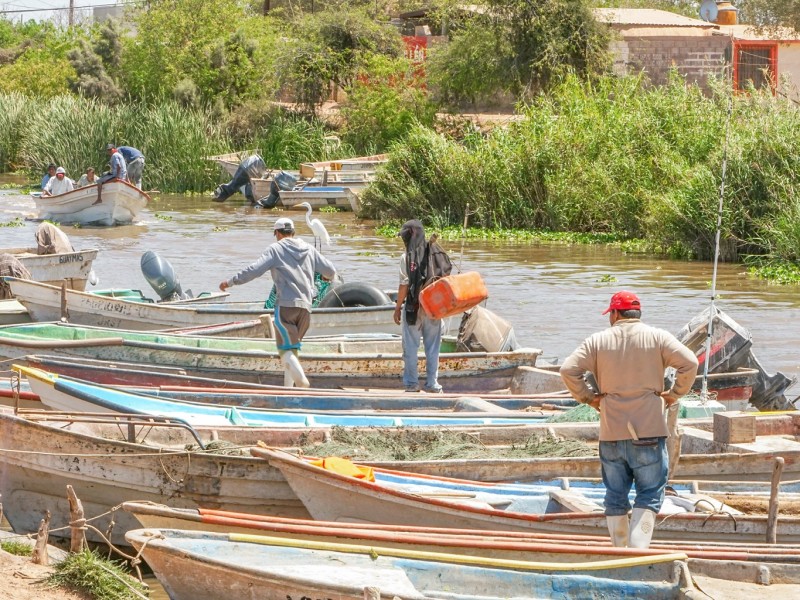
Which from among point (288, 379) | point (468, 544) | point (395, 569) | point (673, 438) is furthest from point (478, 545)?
point (288, 379)

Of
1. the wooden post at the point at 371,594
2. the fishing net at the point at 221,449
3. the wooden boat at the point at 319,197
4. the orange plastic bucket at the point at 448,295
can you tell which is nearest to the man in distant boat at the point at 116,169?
the wooden boat at the point at 319,197

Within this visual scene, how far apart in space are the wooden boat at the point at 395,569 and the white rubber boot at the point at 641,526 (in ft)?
1.67

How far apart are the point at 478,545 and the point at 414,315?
535cm

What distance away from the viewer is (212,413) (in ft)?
33.9

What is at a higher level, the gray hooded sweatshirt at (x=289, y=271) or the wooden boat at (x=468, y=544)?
the gray hooded sweatshirt at (x=289, y=271)

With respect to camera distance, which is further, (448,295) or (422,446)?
(448,295)

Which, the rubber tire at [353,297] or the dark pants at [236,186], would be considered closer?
the rubber tire at [353,297]

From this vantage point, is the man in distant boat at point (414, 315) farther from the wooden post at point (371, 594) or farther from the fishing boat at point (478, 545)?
the wooden post at point (371, 594)

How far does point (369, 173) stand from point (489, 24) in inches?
262

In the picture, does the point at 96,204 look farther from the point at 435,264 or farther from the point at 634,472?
the point at 634,472

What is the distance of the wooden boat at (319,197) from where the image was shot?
37156 mm

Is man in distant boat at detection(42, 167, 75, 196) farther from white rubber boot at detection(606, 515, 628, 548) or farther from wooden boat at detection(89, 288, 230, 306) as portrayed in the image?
white rubber boot at detection(606, 515, 628, 548)

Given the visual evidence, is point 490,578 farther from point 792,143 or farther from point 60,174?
point 60,174

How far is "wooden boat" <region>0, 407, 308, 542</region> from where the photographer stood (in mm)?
8422
